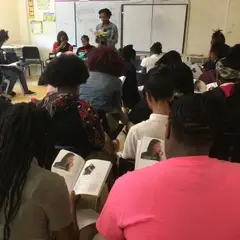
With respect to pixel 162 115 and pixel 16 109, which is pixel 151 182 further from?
pixel 162 115

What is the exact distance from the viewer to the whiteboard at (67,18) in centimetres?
745

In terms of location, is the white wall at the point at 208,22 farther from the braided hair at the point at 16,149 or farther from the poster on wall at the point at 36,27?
the braided hair at the point at 16,149

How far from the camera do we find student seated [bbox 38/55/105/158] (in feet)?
5.89

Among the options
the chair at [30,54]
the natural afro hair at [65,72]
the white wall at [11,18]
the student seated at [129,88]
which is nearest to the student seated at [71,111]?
the natural afro hair at [65,72]

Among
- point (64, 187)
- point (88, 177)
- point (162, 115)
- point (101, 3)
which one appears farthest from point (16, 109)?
point (101, 3)

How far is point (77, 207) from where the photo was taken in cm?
138

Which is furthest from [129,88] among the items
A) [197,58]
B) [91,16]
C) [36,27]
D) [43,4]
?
[36,27]

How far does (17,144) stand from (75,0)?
6.95 meters

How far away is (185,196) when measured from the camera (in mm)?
806

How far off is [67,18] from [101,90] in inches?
219

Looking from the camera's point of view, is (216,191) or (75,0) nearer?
(216,191)

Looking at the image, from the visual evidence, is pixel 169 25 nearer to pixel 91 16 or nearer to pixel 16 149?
pixel 91 16

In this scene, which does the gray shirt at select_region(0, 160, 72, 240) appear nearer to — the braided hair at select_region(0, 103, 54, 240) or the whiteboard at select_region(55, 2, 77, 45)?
the braided hair at select_region(0, 103, 54, 240)

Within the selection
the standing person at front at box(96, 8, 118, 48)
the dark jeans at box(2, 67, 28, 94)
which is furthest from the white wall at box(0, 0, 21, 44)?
the standing person at front at box(96, 8, 118, 48)
